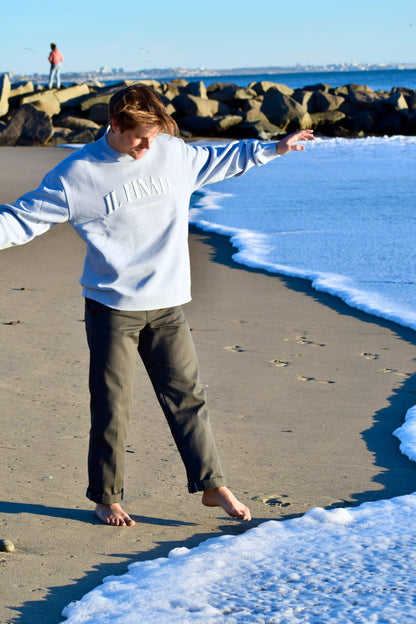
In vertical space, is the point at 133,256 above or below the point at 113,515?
above

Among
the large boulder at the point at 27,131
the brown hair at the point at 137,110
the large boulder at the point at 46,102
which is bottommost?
the large boulder at the point at 27,131

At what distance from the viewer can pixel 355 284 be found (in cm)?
674

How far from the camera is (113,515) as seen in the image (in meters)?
2.93

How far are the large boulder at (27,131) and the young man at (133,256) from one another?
68.9ft

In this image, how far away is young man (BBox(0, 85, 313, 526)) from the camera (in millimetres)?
2654

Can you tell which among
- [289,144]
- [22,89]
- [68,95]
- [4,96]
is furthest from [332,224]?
[22,89]

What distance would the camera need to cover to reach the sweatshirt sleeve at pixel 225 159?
2967 mm

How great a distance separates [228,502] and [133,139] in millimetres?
1356

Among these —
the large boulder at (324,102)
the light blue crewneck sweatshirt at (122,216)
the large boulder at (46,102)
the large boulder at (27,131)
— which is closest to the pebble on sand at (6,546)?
the light blue crewneck sweatshirt at (122,216)

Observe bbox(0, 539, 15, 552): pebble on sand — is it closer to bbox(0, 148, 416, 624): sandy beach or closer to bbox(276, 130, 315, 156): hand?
bbox(0, 148, 416, 624): sandy beach

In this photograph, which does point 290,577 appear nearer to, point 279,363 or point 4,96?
point 279,363

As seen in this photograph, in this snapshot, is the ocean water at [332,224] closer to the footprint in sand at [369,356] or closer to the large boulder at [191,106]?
the footprint in sand at [369,356]

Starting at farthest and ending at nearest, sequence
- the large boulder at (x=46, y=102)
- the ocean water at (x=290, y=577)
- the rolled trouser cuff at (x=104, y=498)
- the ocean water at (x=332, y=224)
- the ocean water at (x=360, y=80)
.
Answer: the ocean water at (x=360, y=80)
the large boulder at (x=46, y=102)
the ocean water at (x=332, y=224)
the rolled trouser cuff at (x=104, y=498)
the ocean water at (x=290, y=577)

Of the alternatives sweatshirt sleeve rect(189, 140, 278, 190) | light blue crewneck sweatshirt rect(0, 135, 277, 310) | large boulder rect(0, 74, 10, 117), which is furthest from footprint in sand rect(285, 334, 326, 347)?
large boulder rect(0, 74, 10, 117)
